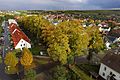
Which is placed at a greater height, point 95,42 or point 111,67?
point 95,42

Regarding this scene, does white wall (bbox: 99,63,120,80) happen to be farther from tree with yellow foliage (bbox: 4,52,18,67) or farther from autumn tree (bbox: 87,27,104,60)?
tree with yellow foliage (bbox: 4,52,18,67)

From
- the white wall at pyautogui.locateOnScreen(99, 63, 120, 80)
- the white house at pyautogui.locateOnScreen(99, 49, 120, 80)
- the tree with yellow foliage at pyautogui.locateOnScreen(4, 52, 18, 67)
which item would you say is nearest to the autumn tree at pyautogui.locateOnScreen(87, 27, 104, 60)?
the white wall at pyautogui.locateOnScreen(99, 63, 120, 80)

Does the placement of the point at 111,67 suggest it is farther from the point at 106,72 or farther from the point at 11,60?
the point at 11,60

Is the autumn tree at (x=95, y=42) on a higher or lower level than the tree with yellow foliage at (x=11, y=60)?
A: higher

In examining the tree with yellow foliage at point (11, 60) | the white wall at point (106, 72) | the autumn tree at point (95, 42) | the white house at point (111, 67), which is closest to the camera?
the white wall at point (106, 72)

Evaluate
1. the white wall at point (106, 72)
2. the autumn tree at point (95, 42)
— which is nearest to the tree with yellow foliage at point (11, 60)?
the white wall at point (106, 72)

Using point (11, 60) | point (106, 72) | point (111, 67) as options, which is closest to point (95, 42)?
point (106, 72)

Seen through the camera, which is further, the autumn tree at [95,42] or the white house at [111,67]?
the autumn tree at [95,42]

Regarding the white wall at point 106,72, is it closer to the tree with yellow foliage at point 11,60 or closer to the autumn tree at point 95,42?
the autumn tree at point 95,42

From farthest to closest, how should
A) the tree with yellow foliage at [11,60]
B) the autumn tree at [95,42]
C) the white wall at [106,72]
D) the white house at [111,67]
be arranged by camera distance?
1. the autumn tree at [95,42]
2. the tree with yellow foliage at [11,60]
3. the white house at [111,67]
4. the white wall at [106,72]
